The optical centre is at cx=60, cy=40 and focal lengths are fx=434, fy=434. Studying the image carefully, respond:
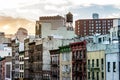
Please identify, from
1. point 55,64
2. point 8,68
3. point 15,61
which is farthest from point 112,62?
point 8,68

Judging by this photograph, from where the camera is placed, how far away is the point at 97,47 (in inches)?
3268

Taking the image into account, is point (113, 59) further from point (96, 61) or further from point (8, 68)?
point (8, 68)

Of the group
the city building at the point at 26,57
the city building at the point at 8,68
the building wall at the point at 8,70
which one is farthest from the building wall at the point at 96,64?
the city building at the point at 8,68


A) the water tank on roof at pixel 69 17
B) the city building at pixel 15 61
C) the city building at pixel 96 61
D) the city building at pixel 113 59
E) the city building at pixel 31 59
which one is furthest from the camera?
the city building at pixel 15 61

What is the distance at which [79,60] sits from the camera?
92125mm

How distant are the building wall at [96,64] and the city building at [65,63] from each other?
458 inches

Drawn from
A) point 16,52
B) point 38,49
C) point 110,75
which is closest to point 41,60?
point 38,49

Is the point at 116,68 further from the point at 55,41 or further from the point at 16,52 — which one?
the point at 16,52

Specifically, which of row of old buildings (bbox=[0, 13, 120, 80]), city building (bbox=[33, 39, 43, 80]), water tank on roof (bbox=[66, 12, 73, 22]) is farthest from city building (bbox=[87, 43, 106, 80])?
water tank on roof (bbox=[66, 12, 73, 22])

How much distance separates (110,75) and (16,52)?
79.2m

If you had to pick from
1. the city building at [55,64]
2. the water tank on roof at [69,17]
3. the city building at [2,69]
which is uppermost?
the water tank on roof at [69,17]

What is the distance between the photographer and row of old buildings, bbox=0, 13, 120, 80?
80250 millimetres

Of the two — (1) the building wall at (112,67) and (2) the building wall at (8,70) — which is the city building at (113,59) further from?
(2) the building wall at (8,70)

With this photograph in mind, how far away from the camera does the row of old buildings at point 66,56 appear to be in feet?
263
